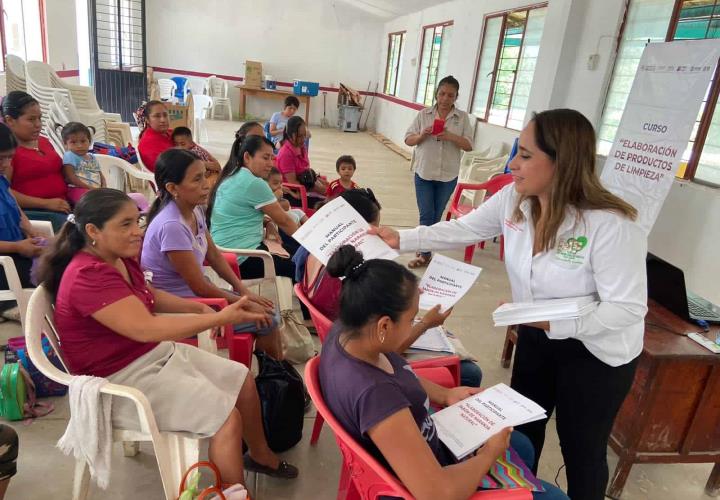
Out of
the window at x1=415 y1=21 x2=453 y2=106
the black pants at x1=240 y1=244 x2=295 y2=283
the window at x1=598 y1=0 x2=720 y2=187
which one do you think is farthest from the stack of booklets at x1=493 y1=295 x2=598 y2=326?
the window at x1=415 y1=21 x2=453 y2=106

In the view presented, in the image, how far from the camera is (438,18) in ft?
29.5

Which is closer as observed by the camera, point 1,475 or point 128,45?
point 1,475

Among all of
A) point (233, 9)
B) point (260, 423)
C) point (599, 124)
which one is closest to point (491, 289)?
point (599, 124)

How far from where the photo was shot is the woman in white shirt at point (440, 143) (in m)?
3.95

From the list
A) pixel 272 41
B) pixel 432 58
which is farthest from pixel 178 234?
pixel 272 41

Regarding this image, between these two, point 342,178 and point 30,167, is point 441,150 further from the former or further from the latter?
point 30,167

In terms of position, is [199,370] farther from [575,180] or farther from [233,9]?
[233,9]

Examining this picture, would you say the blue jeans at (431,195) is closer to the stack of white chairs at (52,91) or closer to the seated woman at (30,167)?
the seated woman at (30,167)

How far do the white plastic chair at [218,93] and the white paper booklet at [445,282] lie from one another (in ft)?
37.0

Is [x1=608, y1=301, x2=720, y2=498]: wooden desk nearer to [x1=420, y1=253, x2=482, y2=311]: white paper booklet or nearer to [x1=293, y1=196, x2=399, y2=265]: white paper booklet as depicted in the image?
[x1=420, y1=253, x2=482, y2=311]: white paper booklet

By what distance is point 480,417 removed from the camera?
130 centimetres

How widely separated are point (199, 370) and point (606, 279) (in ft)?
4.20

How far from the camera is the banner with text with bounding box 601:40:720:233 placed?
2.91 meters

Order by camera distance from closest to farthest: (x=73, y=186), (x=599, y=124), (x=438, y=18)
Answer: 1. (x=73, y=186)
2. (x=599, y=124)
3. (x=438, y=18)
